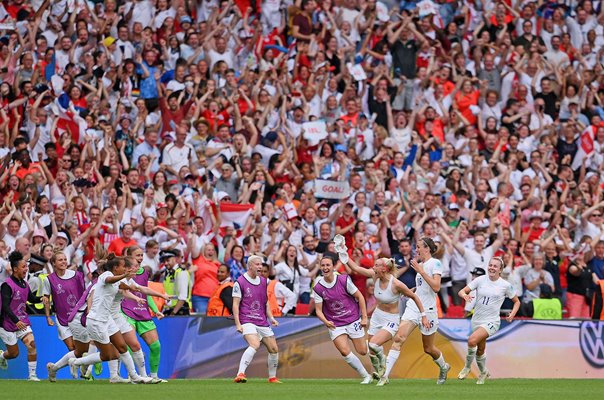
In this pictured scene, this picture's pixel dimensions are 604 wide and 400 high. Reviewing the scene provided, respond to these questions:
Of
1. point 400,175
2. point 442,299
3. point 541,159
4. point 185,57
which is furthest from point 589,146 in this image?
point 185,57

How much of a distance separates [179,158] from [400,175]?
4.90m

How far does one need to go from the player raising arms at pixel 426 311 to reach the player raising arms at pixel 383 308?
0.87 feet

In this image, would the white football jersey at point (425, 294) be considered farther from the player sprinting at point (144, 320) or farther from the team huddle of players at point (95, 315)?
the player sprinting at point (144, 320)

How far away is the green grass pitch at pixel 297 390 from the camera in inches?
688

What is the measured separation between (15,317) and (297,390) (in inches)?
204

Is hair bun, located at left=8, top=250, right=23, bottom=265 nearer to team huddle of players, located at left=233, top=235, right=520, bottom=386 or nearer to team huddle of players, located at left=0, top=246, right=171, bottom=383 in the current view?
team huddle of players, located at left=0, top=246, right=171, bottom=383

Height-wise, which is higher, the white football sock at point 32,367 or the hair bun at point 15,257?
the hair bun at point 15,257

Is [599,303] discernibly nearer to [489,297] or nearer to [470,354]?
[489,297]

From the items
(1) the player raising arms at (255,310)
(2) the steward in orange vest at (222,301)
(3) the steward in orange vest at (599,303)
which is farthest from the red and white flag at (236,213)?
(3) the steward in orange vest at (599,303)

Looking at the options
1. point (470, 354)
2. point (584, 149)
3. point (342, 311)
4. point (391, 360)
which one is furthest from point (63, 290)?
point (584, 149)

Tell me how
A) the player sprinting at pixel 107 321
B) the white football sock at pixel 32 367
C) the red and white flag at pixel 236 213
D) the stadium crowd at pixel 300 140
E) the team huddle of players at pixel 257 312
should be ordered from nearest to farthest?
1. the player sprinting at pixel 107 321
2. the team huddle of players at pixel 257 312
3. the white football sock at pixel 32 367
4. the stadium crowd at pixel 300 140
5. the red and white flag at pixel 236 213

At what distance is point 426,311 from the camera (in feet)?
68.3

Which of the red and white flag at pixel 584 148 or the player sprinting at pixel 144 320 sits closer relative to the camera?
the player sprinting at pixel 144 320

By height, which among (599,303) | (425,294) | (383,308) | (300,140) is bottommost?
(599,303)
